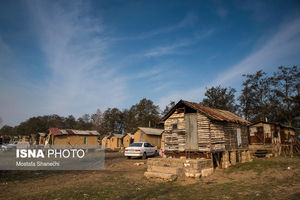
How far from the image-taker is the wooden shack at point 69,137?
28781 mm

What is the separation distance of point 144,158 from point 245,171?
10608 millimetres

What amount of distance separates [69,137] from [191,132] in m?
22.6

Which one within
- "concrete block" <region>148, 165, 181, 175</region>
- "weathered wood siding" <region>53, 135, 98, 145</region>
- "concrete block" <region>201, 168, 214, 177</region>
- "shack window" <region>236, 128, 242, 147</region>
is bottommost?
"concrete block" <region>201, 168, 214, 177</region>

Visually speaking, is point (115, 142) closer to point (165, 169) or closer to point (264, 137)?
point (264, 137)

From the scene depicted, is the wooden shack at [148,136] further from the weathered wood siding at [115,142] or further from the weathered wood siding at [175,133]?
the weathered wood siding at [175,133]

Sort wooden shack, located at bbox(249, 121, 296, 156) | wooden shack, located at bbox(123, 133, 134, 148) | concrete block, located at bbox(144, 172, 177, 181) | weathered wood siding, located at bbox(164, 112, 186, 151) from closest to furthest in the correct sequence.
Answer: concrete block, located at bbox(144, 172, 177, 181) → weathered wood siding, located at bbox(164, 112, 186, 151) → wooden shack, located at bbox(249, 121, 296, 156) → wooden shack, located at bbox(123, 133, 134, 148)

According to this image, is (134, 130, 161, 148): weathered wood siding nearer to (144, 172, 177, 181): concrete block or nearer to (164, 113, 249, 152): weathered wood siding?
(164, 113, 249, 152): weathered wood siding

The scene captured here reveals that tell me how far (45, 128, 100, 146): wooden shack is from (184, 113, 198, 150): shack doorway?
2188cm

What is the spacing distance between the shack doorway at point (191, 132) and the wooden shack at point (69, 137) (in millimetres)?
21885

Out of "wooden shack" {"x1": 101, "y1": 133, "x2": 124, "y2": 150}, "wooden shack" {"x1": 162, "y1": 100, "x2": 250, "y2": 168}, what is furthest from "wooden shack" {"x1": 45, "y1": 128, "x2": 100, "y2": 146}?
"wooden shack" {"x1": 162, "y1": 100, "x2": 250, "y2": 168}

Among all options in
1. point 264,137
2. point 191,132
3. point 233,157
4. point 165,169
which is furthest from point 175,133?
point 264,137

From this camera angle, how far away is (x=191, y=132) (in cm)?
1502

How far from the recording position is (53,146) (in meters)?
28.5

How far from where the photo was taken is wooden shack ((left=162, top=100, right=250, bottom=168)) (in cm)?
1428
